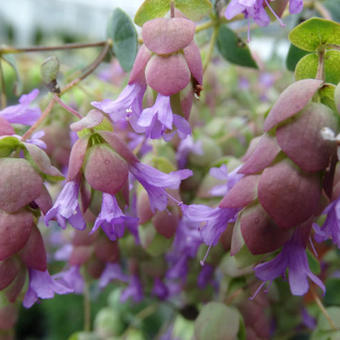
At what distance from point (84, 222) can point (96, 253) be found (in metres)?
0.13

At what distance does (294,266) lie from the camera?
31 centimetres

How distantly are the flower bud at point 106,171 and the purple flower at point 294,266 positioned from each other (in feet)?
0.36

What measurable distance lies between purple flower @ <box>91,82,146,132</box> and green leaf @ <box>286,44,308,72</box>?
160 mm

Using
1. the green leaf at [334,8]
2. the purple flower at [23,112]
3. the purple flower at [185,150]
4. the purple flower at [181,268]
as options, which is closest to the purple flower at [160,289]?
the purple flower at [181,268]

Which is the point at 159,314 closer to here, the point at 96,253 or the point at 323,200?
the point at 96,253

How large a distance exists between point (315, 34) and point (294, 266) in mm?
166

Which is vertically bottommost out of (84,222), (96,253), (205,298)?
(205,298)

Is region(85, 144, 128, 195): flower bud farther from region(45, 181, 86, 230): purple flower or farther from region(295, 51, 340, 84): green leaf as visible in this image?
region(295, 51, 340, 84): green leaf

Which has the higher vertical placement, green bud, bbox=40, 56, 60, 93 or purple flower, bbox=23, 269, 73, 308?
green bud, bbox=40, 56, 60, 93

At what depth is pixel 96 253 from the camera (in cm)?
46

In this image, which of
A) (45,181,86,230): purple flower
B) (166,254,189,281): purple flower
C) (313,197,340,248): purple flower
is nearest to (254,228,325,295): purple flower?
(313,197,340,248): purple flower

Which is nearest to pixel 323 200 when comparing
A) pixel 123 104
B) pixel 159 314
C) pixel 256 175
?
pixel 256 175

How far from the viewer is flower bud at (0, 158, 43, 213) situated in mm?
306

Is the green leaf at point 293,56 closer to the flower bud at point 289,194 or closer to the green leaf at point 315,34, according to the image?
the green leaf at point 315,34
